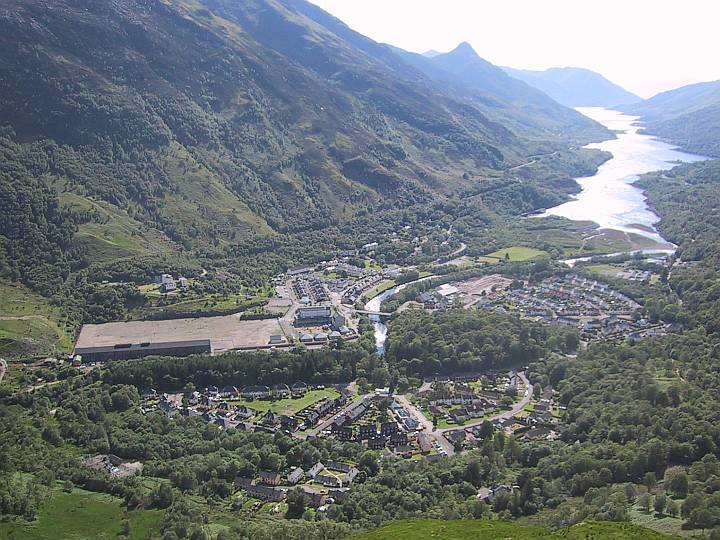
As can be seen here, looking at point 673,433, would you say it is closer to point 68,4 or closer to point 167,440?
point 167,440

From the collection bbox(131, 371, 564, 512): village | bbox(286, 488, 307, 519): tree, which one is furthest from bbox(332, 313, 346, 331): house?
bbox(286, 488, 307, 519): tree

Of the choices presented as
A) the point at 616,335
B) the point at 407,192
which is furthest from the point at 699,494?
the point at 407,192

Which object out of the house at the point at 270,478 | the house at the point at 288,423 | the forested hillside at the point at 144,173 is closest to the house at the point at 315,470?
the house at the point at 270,478

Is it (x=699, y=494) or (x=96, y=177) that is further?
(x=96, y=177)

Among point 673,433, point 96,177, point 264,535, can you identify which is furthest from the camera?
point 96,177

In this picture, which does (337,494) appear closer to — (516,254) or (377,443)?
(377,443)

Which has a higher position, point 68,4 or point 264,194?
point 68,4

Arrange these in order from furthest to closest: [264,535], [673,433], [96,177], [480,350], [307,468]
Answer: [96,177]
[480,350]
[307,468]
[673,433]
[264,535]

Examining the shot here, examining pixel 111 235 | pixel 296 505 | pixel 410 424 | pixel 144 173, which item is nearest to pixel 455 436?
pixel 410 424
